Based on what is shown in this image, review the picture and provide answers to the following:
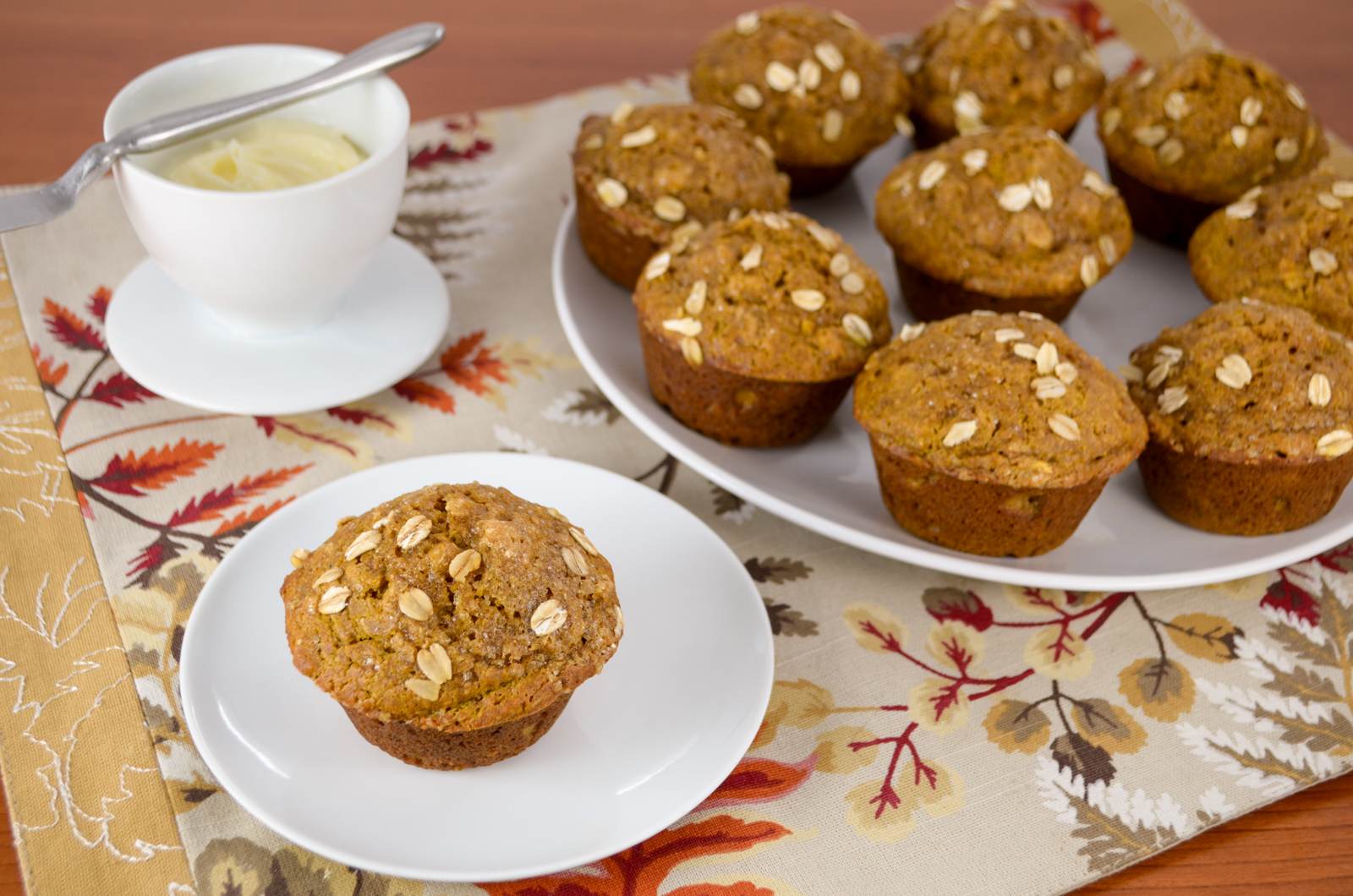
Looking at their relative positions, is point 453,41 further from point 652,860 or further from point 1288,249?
point 652,860

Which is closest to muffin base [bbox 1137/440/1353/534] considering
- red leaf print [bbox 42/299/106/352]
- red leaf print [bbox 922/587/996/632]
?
red leaf print [bbox 922/587/996/632]

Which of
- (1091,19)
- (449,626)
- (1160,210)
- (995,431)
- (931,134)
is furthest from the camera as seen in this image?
(1091,19)

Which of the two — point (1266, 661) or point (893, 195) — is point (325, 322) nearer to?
point (893, 195)

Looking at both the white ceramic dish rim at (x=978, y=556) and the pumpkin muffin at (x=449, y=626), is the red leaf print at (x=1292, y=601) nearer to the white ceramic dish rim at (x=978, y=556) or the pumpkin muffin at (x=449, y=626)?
the white ceramic dish rim at (x=978, y=556)

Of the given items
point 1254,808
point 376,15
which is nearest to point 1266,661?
point 1254,808

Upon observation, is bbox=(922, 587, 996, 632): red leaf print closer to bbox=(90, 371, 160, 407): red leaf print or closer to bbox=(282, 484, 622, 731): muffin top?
bbox=(282, 484, 622, 731): muffin top

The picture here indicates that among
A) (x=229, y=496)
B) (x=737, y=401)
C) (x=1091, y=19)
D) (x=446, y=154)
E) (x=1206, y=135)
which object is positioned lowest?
(x=229, y=496)

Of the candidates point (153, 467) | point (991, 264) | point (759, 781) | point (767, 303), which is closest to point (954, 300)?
point (991, 264)

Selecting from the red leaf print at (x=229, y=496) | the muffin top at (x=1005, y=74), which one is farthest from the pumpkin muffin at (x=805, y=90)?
the red leaf print at (x=229, y=496)
